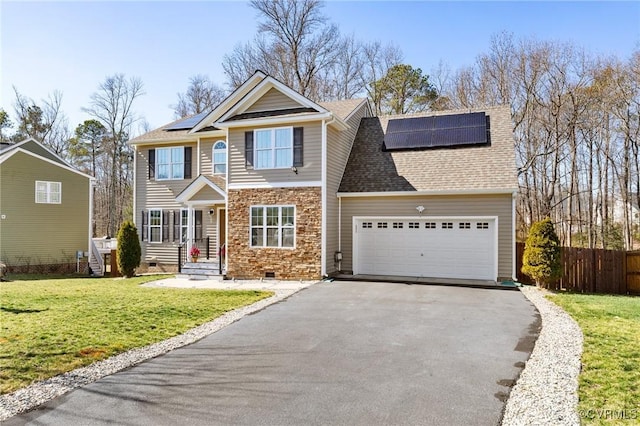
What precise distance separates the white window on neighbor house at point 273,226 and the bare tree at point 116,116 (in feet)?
79.0

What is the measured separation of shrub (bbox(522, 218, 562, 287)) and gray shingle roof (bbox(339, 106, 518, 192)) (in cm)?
166

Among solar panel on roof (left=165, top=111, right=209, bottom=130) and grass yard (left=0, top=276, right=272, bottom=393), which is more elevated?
solar panel on roof (left=165, top=111, right=209, bottom=130)

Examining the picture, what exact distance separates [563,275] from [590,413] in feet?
33.6

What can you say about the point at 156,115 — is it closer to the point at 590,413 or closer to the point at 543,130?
the point at 543,130

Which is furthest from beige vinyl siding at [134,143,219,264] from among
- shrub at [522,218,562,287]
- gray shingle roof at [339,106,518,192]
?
shrub at [522,218,562,287]

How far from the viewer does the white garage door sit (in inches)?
555

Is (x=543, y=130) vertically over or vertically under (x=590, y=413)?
over

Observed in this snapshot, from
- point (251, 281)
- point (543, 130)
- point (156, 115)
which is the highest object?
point (156, 115)

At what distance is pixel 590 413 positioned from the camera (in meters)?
4.31

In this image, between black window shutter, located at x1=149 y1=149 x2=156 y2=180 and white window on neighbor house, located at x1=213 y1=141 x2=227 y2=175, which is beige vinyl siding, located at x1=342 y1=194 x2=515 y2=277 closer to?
white window on neighbor house, located at x1=213 y1=141 x2=227 y2=175

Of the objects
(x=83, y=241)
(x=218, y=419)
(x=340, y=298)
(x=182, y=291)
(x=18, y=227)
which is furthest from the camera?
(x=83, y=241)

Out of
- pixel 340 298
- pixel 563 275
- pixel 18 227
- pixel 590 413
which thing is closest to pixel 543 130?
pixel 563 275

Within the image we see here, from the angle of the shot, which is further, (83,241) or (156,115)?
(156,115)

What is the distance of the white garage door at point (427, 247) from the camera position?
14.1 metres
